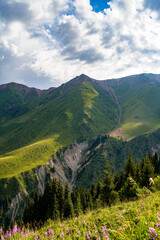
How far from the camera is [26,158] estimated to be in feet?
473

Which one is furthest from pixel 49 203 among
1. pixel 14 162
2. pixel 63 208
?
pixel 14 162

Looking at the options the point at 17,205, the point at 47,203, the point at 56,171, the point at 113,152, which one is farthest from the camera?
the point at 113,152

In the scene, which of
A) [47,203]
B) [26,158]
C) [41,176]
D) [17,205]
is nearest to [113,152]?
[41,176]

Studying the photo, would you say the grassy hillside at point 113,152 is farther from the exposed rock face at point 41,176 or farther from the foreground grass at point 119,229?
the foreground grass at point 119,229

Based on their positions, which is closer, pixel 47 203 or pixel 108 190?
pixel 108 190

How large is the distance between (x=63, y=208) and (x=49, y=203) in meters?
4.82

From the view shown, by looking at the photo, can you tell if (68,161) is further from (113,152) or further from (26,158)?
(113,152)

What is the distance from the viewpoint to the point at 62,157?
6570 inches

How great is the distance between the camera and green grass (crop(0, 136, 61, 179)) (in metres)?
124

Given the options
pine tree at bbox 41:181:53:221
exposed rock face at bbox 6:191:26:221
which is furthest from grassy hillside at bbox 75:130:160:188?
pine tree at bbox 41:181:53:221

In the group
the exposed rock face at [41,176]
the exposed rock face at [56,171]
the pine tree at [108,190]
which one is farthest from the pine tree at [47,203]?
the exposed rock face at [41,176]

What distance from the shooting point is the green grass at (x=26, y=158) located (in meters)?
124

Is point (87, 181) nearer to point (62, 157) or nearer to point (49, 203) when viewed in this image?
point (62, 157)

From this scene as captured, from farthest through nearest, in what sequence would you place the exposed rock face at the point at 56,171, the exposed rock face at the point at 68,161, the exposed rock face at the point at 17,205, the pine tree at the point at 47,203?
the exposed rock face at the point at 68,161 → the exposed rock face at the point at 56,171 → the exposed rock face at the point at 17,205 → the pine tree at the point at 47,203
